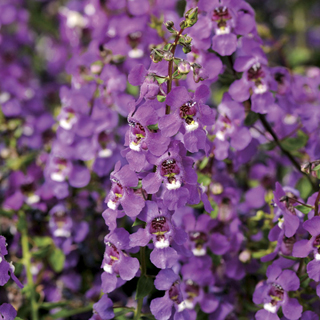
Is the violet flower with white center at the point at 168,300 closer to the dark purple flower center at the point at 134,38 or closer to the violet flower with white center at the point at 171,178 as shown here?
the violet flower with white center at the point at 171,178

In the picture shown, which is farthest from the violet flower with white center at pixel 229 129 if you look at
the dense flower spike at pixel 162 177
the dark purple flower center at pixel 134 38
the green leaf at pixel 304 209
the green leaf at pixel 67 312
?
the green leaf at pixel 67 312

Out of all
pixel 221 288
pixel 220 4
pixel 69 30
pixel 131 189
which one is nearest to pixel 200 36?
pixel 220 4

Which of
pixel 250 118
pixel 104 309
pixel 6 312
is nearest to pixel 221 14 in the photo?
pixel 250 118

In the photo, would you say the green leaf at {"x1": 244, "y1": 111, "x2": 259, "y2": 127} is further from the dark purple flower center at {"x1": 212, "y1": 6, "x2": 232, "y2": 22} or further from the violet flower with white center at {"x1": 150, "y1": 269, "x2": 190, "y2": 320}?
the violet flower with white center at {"x1": 150, "y1": 269, "x2": 190, "y2": 320}

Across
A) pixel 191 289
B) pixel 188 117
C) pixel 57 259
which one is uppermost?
pixel 188 117

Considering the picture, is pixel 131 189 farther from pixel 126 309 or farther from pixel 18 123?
pixel 18 123

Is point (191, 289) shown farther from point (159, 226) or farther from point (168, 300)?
point (159, 226)
